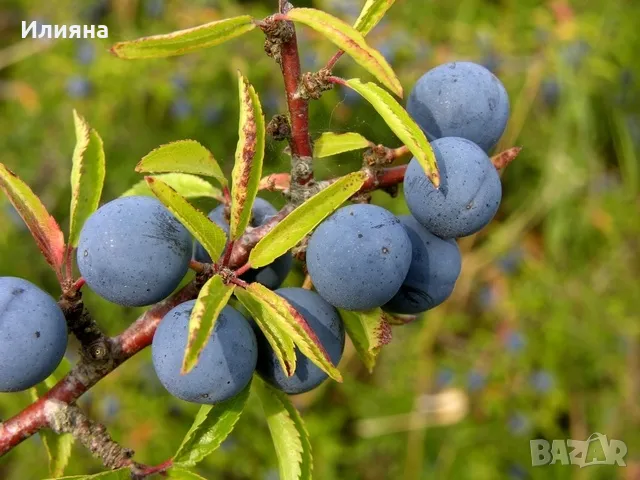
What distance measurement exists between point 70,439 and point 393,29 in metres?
3.15

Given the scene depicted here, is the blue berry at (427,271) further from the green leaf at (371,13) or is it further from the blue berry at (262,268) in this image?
the green leaf at (371,13)

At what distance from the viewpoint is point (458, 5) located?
4363 millimetres

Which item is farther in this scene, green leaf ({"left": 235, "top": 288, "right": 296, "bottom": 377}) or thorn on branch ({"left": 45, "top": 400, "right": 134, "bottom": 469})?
thorn on branch ({"left": 45, "top": 400, "right": 134, "bottom": 469})

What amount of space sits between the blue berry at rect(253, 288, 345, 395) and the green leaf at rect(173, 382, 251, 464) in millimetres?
73

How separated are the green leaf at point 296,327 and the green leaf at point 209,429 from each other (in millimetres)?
267

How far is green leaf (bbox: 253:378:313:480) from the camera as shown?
3.92 ft

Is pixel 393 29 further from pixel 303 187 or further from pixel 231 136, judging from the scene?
pixel 303 187

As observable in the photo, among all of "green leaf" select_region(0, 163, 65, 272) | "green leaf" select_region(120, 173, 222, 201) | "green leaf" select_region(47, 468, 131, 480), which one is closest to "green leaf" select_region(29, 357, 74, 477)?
"green leaf" select_region(47, 468, 131, 480)

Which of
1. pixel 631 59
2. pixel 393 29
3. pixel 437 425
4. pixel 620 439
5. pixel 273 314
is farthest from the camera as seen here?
pixel 631 59

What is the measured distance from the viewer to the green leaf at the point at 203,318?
840 millimetres

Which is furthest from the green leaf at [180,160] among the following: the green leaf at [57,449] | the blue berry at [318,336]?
the green leaf at [57,449]

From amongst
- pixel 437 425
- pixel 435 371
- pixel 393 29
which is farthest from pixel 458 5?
pixel 437 425

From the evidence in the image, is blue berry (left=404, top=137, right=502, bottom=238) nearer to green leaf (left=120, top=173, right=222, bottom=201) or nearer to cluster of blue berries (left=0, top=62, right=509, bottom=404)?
cluster of blue berries (left=0, top=62, right=509, bottom=404)

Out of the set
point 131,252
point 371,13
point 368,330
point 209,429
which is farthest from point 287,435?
point 371,13
